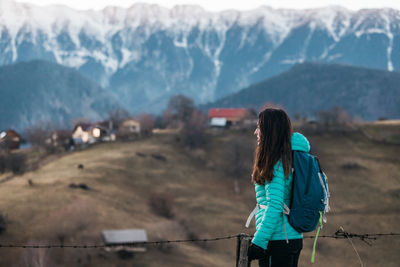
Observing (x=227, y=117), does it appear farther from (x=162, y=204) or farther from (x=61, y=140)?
(x=162, y=204)

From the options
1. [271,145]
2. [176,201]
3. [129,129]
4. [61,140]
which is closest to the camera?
[271,145]

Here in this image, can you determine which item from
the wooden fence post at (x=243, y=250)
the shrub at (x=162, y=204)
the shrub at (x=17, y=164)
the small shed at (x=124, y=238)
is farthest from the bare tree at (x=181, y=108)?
the wooden fence post at (x=243, y=250)

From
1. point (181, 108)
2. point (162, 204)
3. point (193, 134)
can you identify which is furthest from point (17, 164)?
point (181, 108)

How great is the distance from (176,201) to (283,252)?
74.2 m

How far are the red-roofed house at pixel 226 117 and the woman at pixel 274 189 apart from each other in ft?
410

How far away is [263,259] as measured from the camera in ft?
19.1

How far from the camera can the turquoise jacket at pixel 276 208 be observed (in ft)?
17.6

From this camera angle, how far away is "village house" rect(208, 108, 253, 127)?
433ft

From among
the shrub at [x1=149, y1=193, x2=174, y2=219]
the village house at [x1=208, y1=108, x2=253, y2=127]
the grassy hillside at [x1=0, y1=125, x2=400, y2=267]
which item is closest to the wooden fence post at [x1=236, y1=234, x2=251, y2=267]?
the grassy hillside at [x1=0, y1=125, x2=400, y2=267]

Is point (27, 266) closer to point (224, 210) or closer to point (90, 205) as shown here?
point (90, 205)

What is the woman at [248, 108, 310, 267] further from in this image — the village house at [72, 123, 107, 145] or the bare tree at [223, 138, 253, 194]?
the village house at [72, 123, 107, 145]

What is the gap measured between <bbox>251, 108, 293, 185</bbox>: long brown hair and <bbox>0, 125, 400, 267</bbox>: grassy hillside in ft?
157

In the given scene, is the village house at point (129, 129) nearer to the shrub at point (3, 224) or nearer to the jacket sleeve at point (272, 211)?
the shrub at point (3, 224)

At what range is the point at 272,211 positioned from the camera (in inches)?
212
